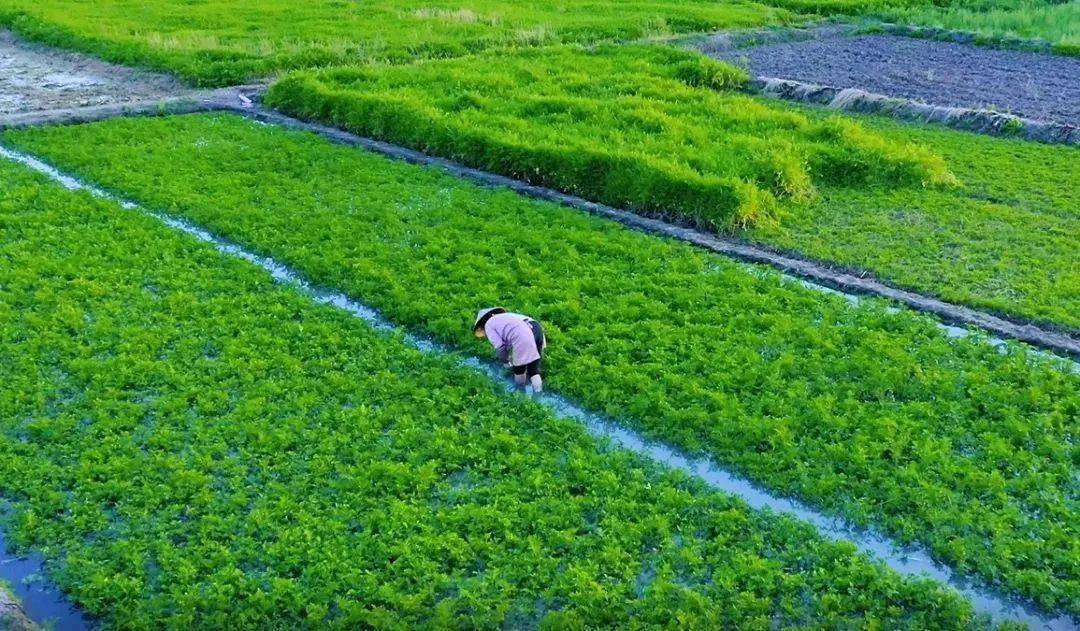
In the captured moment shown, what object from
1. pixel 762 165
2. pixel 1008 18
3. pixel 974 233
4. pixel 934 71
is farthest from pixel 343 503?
pixel 1008 18

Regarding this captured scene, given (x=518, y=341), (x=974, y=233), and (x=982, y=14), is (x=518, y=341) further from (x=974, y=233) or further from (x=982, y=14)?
(x=982, y=14)

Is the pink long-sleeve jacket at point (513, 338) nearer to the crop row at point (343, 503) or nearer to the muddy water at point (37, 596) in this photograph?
the crop row at point (343, 503)

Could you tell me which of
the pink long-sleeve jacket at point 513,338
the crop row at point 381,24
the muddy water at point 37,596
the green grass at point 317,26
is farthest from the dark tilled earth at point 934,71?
the muddy water at point 37,596

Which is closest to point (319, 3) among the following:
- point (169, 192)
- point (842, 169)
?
point (169, 192)

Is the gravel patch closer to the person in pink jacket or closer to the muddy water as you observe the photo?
the person in pink jacket

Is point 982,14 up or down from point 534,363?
up
